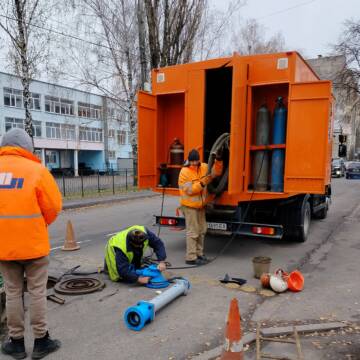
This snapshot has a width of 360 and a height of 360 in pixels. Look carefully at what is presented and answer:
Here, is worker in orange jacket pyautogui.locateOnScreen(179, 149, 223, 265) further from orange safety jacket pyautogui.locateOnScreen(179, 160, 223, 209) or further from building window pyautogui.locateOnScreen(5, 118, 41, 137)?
building window pyautogui.locateOnScreen(5, 118, 41, 137)

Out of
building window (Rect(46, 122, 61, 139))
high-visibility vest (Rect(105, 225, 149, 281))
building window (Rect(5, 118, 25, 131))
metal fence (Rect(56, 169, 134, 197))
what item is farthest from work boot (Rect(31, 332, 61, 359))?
building window (Rect(46, 122, 61, 139))

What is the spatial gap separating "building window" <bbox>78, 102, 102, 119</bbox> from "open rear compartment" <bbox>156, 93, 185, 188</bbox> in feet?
133

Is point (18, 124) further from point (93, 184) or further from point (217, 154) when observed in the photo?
point (217, 154)

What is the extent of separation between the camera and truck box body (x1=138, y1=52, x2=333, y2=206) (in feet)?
19.7

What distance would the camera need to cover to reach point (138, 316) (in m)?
3.85

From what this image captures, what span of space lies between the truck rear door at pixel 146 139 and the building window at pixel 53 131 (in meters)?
38.1

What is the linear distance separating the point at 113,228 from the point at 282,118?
5280 mm

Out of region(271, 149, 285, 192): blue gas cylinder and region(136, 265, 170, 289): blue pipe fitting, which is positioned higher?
region(271, 149, 285, 192): blue gas cylinder

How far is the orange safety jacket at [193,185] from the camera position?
6.02 meters

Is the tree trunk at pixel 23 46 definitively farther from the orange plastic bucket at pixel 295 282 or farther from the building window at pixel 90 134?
the building window at pixel 90 134

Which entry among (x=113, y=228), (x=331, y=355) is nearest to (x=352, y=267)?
(x=331, y=355)

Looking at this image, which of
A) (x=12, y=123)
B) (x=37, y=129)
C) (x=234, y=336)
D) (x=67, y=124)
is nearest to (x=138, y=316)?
(x=234, y=336)

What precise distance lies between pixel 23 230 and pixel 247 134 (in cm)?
430

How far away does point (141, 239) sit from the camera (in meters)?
4.98
